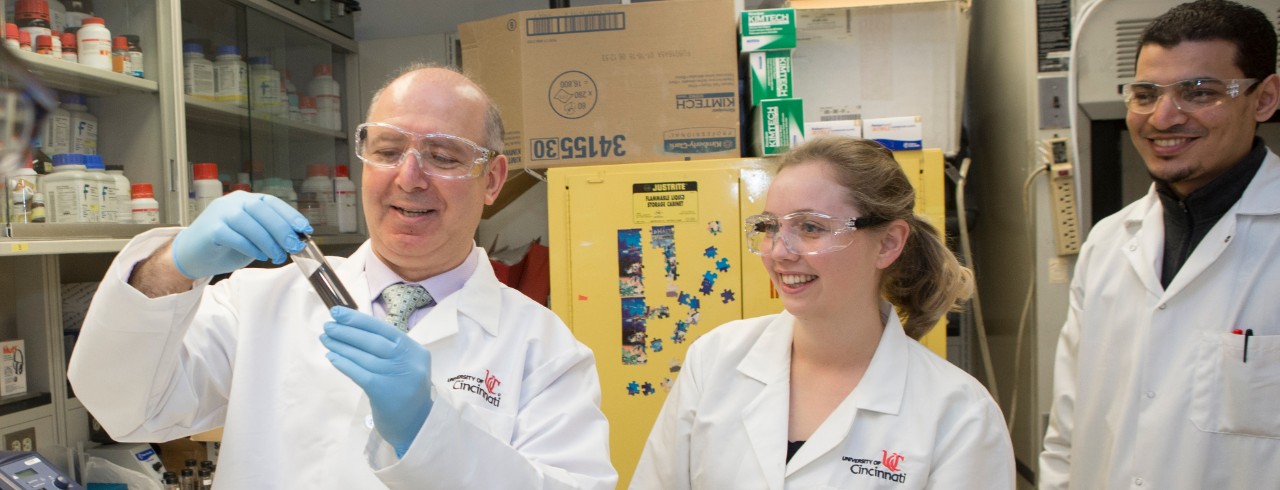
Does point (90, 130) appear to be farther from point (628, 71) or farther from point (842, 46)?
point (842, 46)

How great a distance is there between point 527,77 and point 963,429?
172 centimetres

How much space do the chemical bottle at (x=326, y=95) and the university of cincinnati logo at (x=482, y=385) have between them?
232 cm

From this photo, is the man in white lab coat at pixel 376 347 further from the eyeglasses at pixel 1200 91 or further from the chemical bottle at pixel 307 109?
the chemical bottle at pixel 307 109

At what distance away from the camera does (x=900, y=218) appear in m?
1.62

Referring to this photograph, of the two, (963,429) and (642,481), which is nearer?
(963,429)

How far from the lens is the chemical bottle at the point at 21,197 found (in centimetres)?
180

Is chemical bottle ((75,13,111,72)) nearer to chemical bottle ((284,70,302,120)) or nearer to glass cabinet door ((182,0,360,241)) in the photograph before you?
glass cabinet door ((182,0,360,241))

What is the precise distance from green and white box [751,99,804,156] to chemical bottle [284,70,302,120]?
177 cm

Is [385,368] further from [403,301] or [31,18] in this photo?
[31,18]

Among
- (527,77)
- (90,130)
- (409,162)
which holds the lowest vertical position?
(409,162)

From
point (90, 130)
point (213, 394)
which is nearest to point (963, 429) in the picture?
point (213, 394)

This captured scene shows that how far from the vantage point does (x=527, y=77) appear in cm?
261

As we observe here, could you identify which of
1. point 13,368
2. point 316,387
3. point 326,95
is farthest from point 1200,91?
point 326,95

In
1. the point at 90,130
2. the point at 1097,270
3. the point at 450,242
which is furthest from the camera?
the point at 90,130
